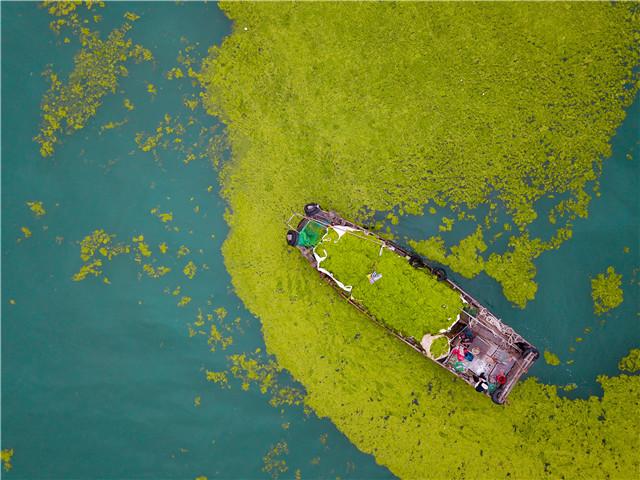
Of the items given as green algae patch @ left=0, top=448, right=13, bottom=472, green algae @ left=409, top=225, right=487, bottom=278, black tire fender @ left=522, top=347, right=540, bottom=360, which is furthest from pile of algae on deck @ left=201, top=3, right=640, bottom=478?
green algae patch @ left=0, top=448, right=13, bottom=472

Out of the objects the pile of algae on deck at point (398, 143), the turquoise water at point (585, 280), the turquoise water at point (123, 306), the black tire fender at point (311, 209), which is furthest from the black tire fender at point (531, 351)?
the black tire fender at point (311, 209)

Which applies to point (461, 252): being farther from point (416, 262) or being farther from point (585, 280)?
point (585, 280)

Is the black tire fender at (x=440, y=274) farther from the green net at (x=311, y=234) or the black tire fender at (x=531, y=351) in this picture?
the green net at (x=311, y=234)

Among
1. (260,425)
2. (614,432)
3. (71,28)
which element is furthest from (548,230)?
(71,28)

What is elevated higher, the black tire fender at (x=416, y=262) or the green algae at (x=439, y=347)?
the black tire fender at (x=416, y=262)

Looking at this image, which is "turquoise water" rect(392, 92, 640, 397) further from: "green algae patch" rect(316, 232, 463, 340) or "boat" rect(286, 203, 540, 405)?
"green algae patch" rect(316, 232, 463, 340)

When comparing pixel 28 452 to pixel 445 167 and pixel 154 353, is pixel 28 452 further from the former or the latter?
pixel 445 167
